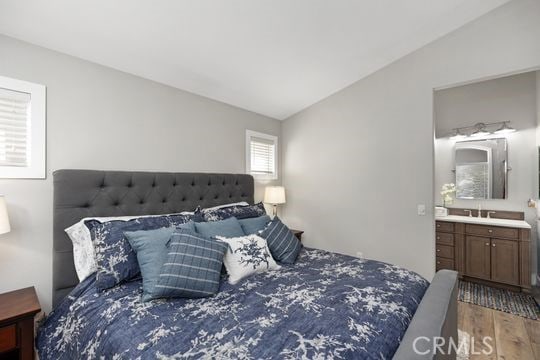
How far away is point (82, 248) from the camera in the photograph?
73.0 inches

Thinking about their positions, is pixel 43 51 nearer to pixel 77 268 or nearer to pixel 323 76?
pixel 77 268

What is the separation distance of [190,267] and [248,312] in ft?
1.53

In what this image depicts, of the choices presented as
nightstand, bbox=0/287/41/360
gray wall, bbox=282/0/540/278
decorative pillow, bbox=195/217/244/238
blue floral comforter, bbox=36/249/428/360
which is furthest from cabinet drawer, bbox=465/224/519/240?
nightstand, bbox=0/287/41/360

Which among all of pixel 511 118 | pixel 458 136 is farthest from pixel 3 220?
pixel 511 118

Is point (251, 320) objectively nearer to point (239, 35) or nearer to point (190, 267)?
point (190, 267)

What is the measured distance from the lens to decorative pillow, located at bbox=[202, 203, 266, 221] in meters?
2.45

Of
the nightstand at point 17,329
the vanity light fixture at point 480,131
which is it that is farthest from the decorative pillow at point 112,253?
the vanity light fixture at point 480,131

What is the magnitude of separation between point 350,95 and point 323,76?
52 centimetres

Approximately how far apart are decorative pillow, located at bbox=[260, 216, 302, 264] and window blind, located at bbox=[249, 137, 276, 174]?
4.68ft

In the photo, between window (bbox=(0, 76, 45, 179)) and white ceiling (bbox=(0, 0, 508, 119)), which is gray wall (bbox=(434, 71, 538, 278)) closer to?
white ceiling (bbox=(0, 0, 508, 119))

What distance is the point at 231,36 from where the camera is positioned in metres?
2.19

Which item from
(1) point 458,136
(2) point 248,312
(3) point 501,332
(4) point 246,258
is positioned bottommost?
(3) point 501,332

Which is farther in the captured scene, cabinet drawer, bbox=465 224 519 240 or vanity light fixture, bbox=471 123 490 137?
vanity light fixture, bbox=471 123 490 137

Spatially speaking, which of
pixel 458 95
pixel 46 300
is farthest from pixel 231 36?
pixel 458 95
